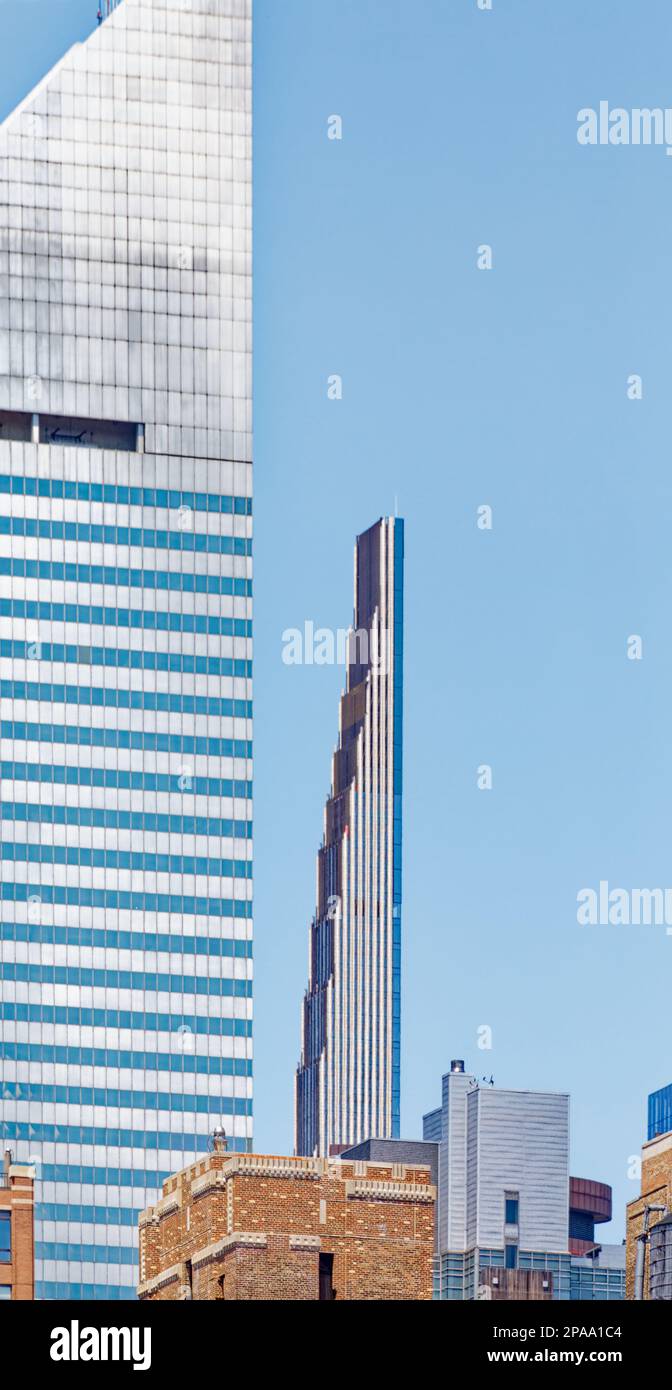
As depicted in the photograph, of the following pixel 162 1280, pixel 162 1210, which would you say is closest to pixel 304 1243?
pixel 162 1280

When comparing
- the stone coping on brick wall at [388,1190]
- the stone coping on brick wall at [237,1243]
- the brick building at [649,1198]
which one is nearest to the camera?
the stone coping on brick wall at [237,1243]

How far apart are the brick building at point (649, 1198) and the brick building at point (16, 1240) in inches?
1467

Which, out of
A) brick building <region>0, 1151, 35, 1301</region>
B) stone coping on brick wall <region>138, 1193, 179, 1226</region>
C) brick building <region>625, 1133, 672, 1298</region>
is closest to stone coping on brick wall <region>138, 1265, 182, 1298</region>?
stone coping on brick wall <region>138, 1193, 179, 1226</region>

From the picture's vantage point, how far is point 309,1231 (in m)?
106

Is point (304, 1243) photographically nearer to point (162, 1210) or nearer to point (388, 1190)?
point (388, 1190)

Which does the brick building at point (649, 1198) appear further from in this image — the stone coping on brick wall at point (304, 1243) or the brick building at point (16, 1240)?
the brick building at point (16, 1240)

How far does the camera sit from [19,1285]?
143 m

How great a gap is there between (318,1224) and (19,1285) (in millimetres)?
39989
